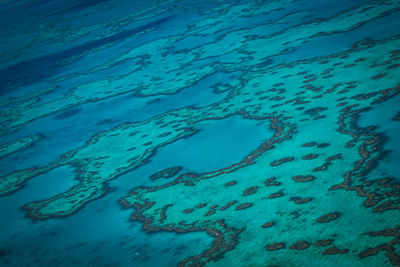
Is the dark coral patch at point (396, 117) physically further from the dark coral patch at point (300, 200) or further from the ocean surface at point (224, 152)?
the dark coral patch at point (300, 200)

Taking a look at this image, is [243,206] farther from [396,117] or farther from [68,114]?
[68,114]

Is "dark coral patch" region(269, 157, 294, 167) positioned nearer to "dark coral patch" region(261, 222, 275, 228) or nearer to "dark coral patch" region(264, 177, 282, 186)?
"dark coral patch" region(264, 177, 282, 186)

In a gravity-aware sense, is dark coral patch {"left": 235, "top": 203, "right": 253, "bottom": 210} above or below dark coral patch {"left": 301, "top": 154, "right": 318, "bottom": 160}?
below

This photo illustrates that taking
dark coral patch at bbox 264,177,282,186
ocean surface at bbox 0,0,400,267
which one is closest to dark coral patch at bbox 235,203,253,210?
ocean surface at bbox 0,0,400,267

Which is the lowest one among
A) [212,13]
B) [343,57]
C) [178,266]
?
[178,266]

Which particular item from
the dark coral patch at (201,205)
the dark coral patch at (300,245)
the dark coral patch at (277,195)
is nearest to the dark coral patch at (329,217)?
the dark coral patch at (300,245)

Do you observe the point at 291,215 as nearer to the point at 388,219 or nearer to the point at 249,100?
the point at 388,219

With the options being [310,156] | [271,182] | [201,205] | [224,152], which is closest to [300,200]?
[271,182]

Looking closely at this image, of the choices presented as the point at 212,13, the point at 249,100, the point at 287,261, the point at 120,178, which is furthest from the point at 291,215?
the point at 212,13
